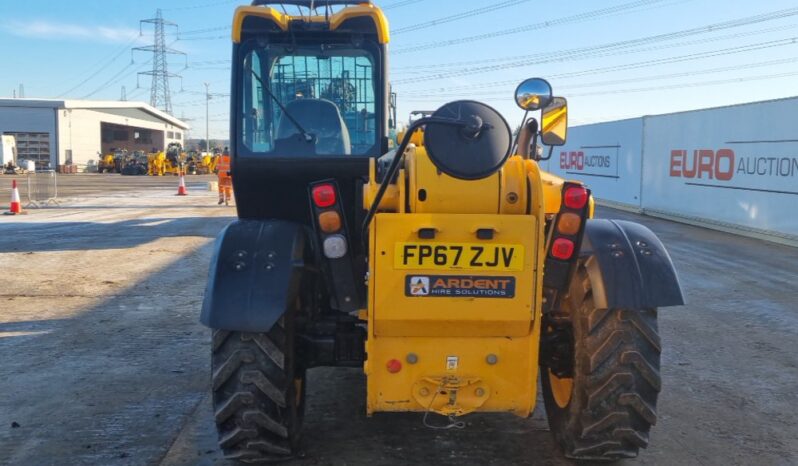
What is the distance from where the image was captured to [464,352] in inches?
131

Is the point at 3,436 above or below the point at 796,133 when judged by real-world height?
below

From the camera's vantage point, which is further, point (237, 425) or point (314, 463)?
point (314, 463)

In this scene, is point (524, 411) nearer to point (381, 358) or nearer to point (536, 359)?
point (536, 359)

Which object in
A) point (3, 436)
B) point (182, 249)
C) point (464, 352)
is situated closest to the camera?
point (464, 352)

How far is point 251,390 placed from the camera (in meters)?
3.52

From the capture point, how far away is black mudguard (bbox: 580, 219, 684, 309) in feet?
11.2

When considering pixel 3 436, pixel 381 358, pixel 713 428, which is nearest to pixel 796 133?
pixel 713 428

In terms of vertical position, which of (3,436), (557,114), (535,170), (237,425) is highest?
(557,114)

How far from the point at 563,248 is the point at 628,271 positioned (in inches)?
17.1

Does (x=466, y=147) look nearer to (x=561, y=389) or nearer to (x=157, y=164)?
(x=561, y=389)

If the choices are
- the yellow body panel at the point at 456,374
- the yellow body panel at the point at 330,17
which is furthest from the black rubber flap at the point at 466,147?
the yellow body panel at the point at 330,17

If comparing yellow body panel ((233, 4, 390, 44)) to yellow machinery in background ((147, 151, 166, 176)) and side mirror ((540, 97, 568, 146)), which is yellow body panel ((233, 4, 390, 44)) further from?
yellow machinery in background ((147, 151, 166, 176))

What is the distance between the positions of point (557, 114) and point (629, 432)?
2049mm

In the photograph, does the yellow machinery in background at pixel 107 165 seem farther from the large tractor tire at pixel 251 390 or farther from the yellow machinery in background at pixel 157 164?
the large tractor tire at pixel 251 390
